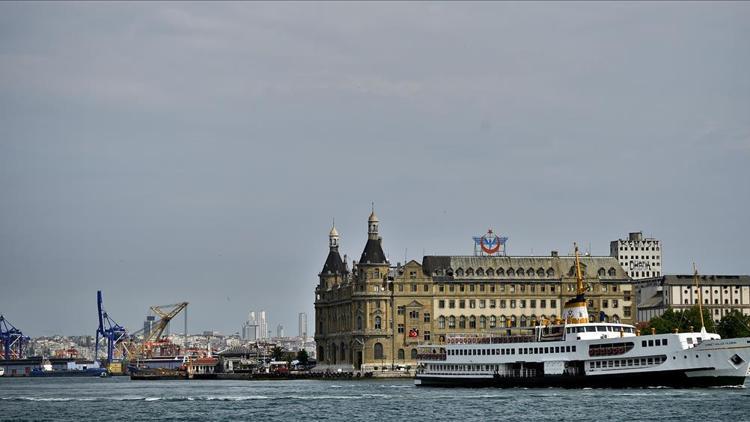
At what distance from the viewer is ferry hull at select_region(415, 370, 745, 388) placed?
4754 inches

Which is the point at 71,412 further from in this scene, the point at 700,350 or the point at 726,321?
the point at 726,321

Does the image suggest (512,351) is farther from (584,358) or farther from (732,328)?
(732,328)

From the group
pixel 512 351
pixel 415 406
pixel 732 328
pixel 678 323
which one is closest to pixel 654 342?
pixel 512 351

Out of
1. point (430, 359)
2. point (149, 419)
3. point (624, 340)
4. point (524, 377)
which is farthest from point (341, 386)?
point (149, 419)

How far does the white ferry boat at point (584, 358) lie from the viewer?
4719 inches

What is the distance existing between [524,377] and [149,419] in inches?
1714

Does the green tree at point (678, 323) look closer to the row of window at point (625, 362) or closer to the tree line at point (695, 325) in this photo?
the tree line at point (695, 325)

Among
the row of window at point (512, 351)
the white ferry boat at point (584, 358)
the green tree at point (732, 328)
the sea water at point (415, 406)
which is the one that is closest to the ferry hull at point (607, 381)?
the white ferry boat at point (584, 358)

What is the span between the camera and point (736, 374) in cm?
11969

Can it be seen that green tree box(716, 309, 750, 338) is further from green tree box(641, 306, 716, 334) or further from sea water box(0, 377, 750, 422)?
sea water box(0, 377, 750, 422)

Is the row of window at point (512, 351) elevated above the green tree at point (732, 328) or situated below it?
below

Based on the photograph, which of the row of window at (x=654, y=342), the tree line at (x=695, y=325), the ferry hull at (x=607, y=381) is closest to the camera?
the ferry hull at (x=607, y=381)

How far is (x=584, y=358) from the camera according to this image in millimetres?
128125

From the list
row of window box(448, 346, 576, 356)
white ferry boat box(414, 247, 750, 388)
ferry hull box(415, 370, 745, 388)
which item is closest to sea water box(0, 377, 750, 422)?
ferry hull box(415, 370, 745, 388)
